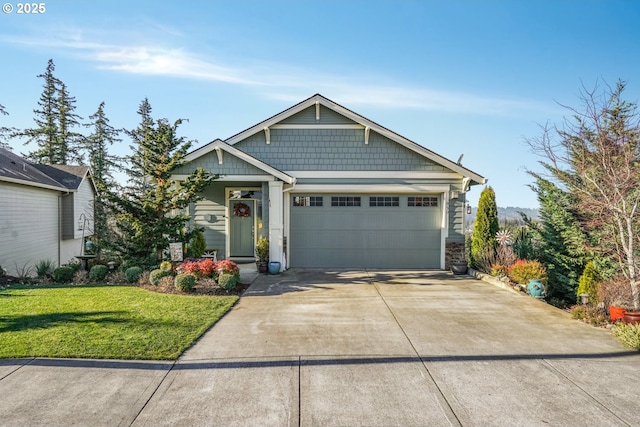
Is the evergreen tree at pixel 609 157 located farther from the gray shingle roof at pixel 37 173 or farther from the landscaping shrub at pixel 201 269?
the gray shingle roof at pixel 37 173

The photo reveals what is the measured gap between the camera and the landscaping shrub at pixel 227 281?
7.57 meters

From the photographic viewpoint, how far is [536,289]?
7.52 m

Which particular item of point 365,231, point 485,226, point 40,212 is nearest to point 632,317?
point 485,226

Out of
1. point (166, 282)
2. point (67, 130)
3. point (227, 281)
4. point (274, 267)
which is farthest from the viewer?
point (67, 130)

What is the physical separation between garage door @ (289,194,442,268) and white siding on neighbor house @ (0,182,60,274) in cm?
997

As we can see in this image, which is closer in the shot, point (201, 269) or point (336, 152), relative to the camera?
point (201, 269)

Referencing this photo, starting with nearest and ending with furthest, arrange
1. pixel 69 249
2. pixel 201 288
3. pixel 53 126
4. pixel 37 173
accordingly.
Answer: pixel 201 288, pixel 37 173, pixel 69 249, pixel 53 126

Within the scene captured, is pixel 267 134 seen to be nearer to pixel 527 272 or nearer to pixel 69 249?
pixel 527 272

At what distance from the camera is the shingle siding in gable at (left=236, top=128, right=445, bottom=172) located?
437 inches

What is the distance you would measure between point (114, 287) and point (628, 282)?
1063 centimetres

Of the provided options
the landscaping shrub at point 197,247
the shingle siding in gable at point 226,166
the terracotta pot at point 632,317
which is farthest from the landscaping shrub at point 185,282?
the terracotta pot at point 632,317

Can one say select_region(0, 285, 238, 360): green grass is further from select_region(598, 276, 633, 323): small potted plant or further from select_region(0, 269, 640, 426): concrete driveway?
select_region(598, 276, 633, 323): small potted plant

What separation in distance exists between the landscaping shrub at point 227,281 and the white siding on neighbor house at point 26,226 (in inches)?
365

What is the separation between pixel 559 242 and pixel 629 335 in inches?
227
